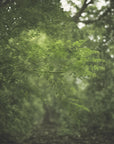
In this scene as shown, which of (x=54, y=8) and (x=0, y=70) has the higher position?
(x=54, y=8)

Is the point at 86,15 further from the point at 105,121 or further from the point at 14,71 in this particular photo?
the point at 105,121

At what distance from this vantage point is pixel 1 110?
5.26 m

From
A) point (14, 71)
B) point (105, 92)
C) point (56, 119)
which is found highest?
point (14, 71)

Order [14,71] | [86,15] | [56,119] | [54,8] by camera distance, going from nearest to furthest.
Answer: [54,8], [14,71], [86,15], [56,119]

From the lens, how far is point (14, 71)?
14.1ft

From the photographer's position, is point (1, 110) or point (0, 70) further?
point (1, 110)

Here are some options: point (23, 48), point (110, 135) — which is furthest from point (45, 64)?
point (110, 135)

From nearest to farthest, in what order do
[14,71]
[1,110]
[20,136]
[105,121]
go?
[14,71] < [1,110] < [20,136] < [105,121]

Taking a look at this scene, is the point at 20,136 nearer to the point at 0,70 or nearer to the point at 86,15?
the point at 0,70

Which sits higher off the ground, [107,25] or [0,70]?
[107,25]

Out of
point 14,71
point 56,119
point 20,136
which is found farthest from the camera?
point 56,119

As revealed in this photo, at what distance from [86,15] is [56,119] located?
14.3 m

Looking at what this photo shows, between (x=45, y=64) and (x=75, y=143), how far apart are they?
6.57 metres

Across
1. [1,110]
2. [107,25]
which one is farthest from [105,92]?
[1,110]
